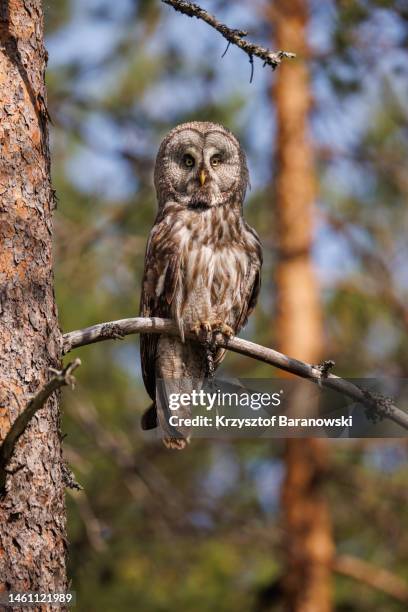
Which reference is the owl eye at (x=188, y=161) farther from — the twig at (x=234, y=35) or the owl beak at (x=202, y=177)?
the twig at (x=234, y=35)

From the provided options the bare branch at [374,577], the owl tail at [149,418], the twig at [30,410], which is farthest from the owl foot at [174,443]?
the bare branch at [374,577]

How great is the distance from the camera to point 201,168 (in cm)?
461

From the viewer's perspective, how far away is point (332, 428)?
10.8 feet

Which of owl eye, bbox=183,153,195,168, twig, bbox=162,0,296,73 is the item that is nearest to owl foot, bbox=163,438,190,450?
owl eye, bbox=183,153,195,168

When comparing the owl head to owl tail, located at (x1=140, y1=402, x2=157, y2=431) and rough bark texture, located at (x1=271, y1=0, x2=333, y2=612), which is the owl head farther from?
rough bark texture, located at (x1=271, y1=0, x2=333, y2=612)

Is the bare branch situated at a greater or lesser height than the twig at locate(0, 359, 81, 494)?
greater

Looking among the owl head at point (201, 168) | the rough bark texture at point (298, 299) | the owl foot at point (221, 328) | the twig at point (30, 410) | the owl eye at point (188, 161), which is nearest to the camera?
the twig at point (30, 410)

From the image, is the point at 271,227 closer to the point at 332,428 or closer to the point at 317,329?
the point at 317,329

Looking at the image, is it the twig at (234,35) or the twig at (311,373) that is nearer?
the twig at (234,35)

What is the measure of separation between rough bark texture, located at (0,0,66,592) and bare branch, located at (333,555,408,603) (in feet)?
16.2

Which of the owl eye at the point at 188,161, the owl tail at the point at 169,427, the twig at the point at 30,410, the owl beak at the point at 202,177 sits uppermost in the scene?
the owl eye at the point at 188,161

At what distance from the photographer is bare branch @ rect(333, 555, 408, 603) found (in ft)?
22.9

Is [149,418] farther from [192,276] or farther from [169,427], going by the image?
[192,276]

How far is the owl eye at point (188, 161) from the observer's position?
4.69 meters
